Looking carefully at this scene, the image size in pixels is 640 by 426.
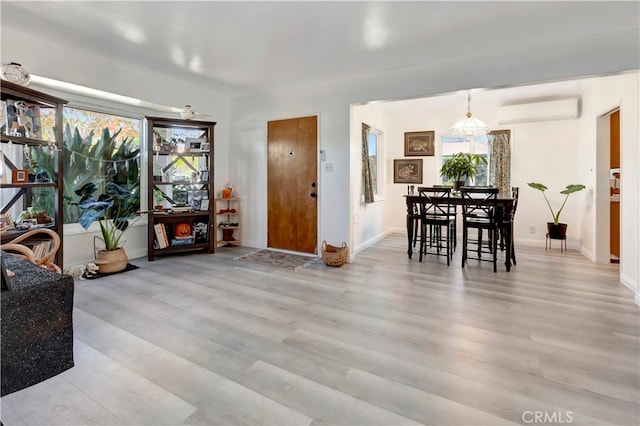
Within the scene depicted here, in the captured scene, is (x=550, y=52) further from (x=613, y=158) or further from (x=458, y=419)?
(x=458, y=419)

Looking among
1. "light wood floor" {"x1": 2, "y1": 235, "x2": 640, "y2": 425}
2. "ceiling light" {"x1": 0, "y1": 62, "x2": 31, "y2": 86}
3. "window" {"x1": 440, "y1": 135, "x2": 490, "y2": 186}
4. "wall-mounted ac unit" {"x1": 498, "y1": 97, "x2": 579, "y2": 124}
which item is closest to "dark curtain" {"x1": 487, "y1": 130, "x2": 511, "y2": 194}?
"window" {"x1": 440, "y1": 135, "x2": 490, "y2": 186}

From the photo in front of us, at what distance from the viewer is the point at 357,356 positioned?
197 centimetres

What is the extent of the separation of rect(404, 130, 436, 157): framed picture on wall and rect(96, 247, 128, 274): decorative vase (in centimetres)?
531

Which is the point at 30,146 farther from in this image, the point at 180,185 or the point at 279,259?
the point at 279,259

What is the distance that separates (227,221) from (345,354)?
388 cm

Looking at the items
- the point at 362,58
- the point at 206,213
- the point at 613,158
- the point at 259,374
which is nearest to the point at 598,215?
the point at 613,158

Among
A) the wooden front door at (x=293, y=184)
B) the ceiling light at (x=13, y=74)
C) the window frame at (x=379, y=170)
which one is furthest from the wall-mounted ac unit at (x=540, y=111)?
the ceiling light at (x=13, y=74)

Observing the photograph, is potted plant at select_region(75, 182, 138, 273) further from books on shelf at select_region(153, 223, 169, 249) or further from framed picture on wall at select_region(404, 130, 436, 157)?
framed picture on wall at select_region(404, 130, 436, 157)

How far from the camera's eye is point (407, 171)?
6512 mm

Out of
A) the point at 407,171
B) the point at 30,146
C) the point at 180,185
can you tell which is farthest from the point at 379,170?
the point at 30,146

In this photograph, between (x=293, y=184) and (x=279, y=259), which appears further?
(x=293, y=184)

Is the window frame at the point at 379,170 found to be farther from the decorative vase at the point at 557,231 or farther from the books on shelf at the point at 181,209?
the books on shelf at the point at 181,209

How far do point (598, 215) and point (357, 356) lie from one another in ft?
14.2

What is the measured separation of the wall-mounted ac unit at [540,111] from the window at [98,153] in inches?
233
